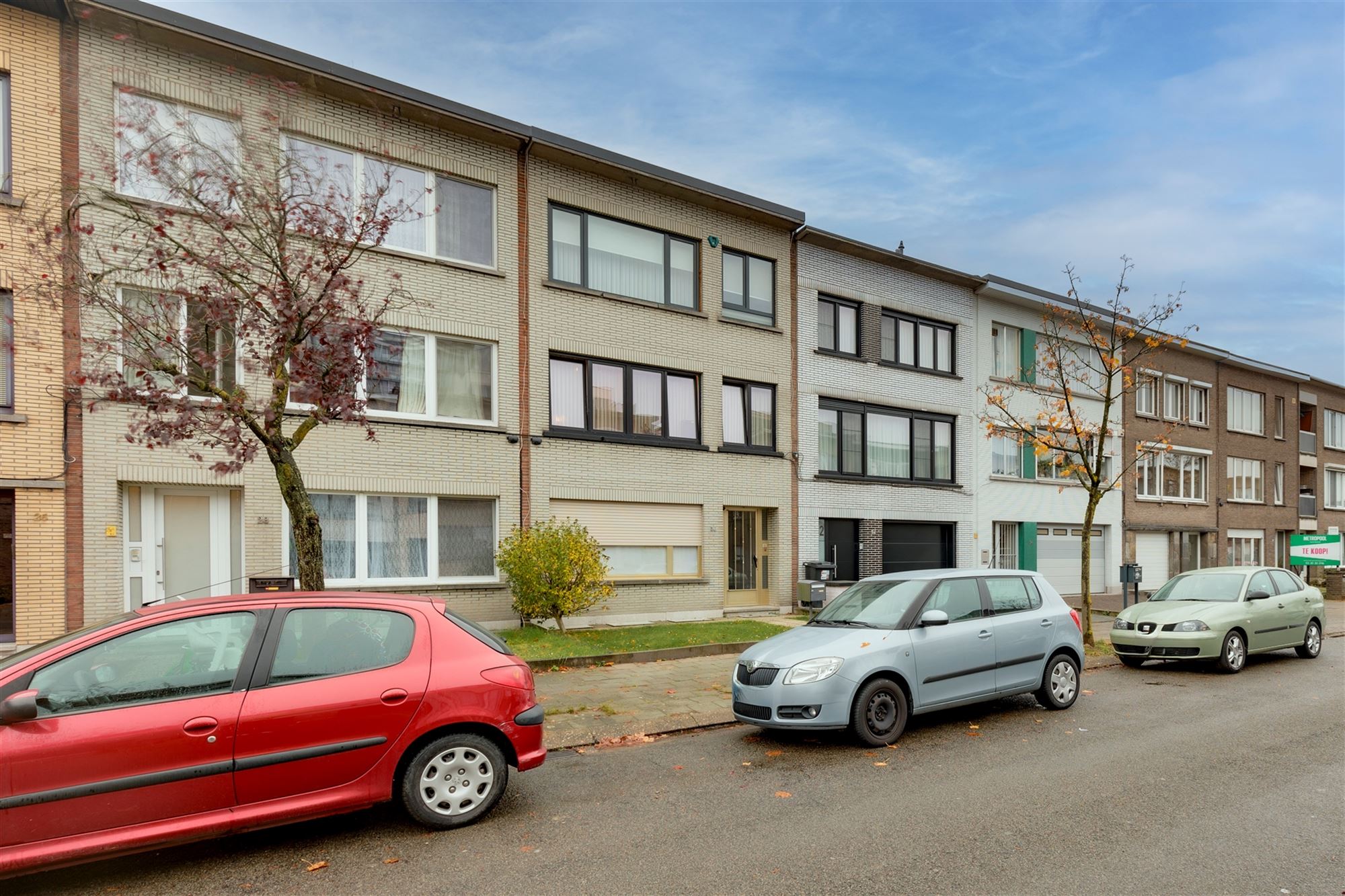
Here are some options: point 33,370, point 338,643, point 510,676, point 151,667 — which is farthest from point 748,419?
Result: point 151,667

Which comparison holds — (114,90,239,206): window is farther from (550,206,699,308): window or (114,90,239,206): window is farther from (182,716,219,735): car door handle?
(550,206,699,308): window

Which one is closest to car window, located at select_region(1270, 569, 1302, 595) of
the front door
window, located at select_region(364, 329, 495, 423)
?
the front door

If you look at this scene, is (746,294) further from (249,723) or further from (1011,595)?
(249,723)

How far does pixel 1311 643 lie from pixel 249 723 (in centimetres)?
1498

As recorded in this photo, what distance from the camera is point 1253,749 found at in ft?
24.4

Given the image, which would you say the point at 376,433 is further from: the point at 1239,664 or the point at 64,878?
the point at 1239,664

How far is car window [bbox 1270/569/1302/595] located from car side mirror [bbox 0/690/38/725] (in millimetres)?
15041

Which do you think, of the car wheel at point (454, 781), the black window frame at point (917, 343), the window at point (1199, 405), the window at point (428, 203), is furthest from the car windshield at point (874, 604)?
the window at point (1199, 405)

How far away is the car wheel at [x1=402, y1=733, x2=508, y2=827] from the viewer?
5.33m

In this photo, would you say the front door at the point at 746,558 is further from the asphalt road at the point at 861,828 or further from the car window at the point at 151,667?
the car window at the point at 151,667

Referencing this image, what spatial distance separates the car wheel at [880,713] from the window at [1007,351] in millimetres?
18617

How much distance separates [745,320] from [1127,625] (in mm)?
9867

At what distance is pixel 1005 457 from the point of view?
2475 cm

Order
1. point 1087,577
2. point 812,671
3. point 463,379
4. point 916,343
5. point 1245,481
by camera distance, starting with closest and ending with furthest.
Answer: point 812,671 → point 463,379 → point 1087,577 → point 916,343 → point 1245,481
